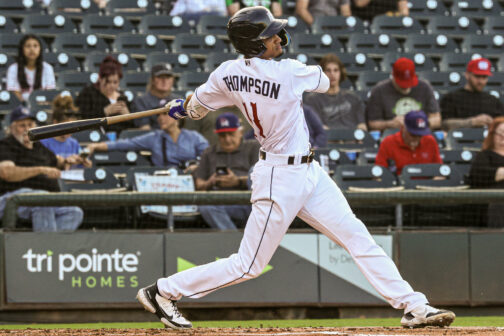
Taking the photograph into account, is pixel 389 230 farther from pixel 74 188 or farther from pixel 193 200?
pixel 74 188

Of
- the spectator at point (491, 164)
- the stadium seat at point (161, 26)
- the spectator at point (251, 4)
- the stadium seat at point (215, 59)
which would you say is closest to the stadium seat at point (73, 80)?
the stadium seat at point (215, 59)

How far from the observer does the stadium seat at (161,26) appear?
448 inches

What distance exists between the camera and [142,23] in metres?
11.4

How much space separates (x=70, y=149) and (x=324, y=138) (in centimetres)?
235

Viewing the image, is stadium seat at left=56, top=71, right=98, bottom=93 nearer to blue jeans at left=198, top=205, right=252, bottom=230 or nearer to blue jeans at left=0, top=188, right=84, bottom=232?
blue jeans at left=0, top=188, right=84, bottom=232

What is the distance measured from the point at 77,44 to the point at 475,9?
6009 millimetres

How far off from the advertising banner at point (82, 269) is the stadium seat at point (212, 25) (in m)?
5.47

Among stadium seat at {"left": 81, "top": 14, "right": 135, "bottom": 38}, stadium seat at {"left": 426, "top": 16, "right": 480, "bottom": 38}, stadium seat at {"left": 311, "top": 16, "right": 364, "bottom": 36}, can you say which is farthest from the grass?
stadium seat at {"left": 426, "top": 16, "right": 480, "bottom": 38}

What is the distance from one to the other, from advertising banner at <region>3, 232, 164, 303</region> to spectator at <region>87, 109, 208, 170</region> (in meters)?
1.46

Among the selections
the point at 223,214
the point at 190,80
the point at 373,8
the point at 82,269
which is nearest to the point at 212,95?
the point at 223,214

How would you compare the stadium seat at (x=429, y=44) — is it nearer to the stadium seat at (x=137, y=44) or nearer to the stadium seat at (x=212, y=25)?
the stadium seat at (x=212, y=25)

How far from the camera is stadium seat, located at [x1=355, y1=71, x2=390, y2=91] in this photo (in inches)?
412

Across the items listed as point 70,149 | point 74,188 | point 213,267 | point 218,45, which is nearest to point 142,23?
point 218,45

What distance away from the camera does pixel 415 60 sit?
11.2 m
